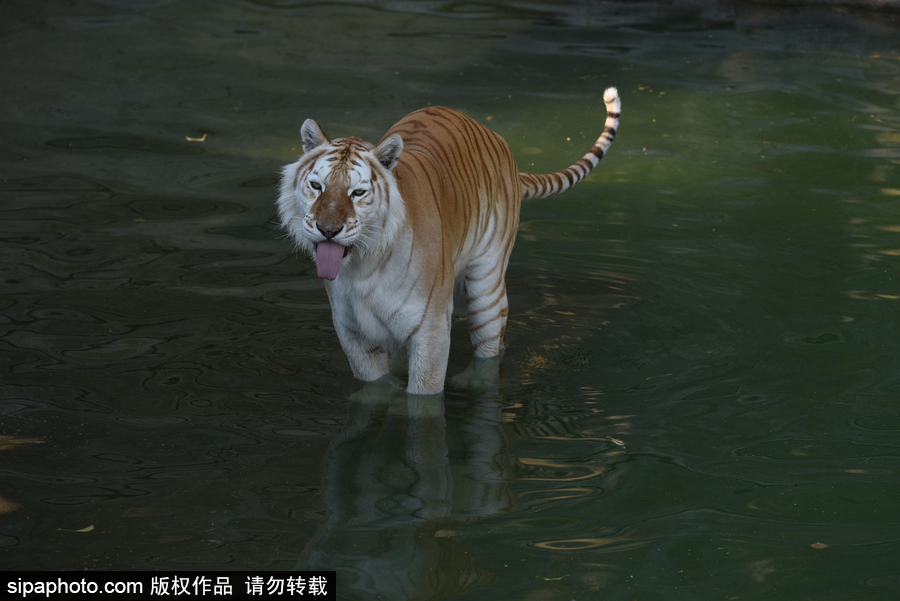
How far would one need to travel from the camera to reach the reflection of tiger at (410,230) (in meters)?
3.11

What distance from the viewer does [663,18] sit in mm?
10352

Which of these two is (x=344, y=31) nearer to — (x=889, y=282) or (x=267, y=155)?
(x=267, y=155)

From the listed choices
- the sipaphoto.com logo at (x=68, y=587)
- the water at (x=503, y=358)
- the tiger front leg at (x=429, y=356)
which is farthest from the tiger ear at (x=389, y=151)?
the sipaphoto.com logo at (x=68, y=587)

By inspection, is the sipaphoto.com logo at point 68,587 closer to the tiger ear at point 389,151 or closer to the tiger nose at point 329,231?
the tiger nose at point 329,231

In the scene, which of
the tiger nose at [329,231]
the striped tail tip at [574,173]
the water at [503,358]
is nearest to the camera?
the water at [503,358]

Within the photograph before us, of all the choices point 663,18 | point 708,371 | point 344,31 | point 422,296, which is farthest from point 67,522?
point 663,18

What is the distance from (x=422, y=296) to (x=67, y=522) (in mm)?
1368

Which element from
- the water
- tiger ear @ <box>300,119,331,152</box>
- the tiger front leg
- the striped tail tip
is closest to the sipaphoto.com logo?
the water

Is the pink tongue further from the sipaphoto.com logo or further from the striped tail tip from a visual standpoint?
the striped tail tip

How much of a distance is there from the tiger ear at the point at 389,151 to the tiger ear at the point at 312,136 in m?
0.20

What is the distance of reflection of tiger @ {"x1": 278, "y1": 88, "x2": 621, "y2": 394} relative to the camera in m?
3.11

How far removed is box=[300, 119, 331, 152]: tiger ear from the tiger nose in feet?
1.21

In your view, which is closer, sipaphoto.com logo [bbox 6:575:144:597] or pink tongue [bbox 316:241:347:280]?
sipaphoto.com logo [bbox 6:575:144:597]

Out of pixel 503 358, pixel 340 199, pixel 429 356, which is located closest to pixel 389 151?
pixel 340 199
